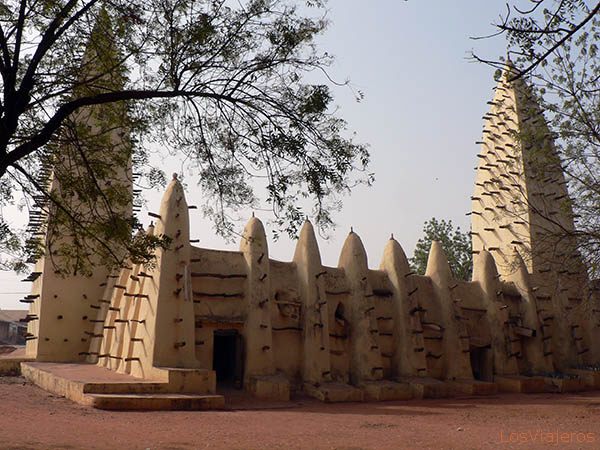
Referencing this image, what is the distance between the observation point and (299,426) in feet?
43.1

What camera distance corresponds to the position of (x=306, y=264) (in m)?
20.3

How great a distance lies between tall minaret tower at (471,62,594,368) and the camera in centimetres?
2639

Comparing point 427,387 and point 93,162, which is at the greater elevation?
point 93,162

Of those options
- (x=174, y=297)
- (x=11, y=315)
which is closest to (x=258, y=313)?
(x=174, y=297)

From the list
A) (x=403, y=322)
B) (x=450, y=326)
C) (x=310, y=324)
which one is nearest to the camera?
(x=310, y=324)

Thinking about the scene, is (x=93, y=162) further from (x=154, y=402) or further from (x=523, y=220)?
(x=523, y=220)

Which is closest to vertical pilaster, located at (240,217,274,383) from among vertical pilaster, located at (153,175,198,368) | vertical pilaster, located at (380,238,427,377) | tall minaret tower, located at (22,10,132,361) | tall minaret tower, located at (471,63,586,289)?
vertical pilaster, located at (153,175,198,368)

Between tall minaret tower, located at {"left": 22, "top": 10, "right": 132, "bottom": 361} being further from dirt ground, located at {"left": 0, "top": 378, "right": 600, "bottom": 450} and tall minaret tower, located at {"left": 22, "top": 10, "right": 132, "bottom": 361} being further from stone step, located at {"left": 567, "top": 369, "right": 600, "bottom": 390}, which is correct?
stone step, located at {"left": 567, "top": 369, "right": 600, "bottom": 390}

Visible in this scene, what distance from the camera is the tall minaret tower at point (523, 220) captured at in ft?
86.6

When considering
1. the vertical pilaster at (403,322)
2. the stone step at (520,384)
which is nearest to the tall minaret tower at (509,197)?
the stone step at (520,384)

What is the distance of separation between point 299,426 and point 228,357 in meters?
8.03

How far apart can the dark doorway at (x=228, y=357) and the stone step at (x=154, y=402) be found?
298 centimetres

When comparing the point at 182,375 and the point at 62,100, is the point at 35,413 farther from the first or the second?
the point at 62,100

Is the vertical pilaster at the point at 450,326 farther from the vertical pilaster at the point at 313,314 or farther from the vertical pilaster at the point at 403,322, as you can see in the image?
the vertical pilaster at the point at 313,314
